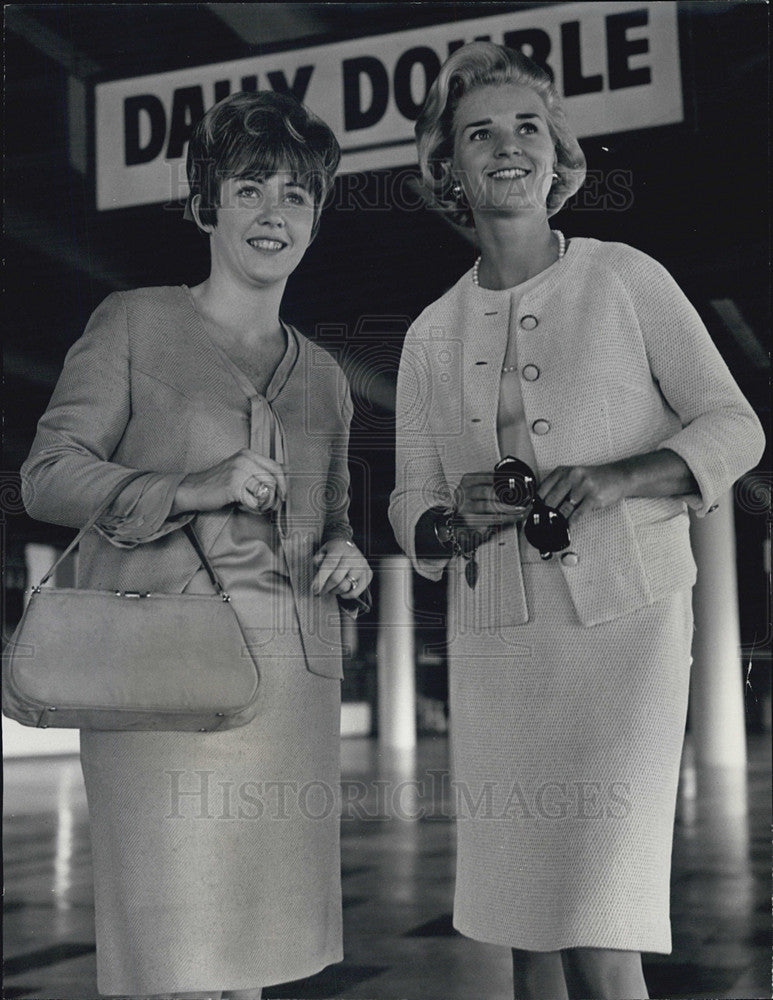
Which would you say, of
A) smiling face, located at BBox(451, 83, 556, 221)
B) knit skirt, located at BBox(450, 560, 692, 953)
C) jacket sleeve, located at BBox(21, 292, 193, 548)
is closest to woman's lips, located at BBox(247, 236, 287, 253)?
jacket sleeve, located at BBox(21, 292, 193, 548)

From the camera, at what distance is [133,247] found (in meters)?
3.11

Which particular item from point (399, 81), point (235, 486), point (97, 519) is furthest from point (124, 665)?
point (399, 81)

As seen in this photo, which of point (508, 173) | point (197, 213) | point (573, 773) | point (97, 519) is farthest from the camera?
point (197, 213)

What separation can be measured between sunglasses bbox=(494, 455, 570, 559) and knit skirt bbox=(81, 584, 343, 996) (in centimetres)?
61

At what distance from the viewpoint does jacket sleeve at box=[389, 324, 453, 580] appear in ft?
9.58

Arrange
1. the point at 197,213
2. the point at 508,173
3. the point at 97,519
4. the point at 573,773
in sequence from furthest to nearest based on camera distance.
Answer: the point at 197,213, the point at 508,173, the point at 97,519, the point at 573,773

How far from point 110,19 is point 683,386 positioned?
1800 mm

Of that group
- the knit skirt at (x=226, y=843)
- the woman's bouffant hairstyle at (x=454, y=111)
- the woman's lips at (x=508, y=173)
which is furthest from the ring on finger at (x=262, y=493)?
the woman's lips at (x=508, y=173)

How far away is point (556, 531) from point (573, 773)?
0.54m

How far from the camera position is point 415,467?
294cm

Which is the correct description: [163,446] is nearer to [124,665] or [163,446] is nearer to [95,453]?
[95,453]

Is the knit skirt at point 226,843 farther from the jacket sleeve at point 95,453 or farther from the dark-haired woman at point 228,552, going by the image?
the jacket sleeve at point 95,453

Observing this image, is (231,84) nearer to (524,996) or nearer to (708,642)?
(708,642)

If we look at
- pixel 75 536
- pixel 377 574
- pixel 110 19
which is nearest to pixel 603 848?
pixel 377 574
